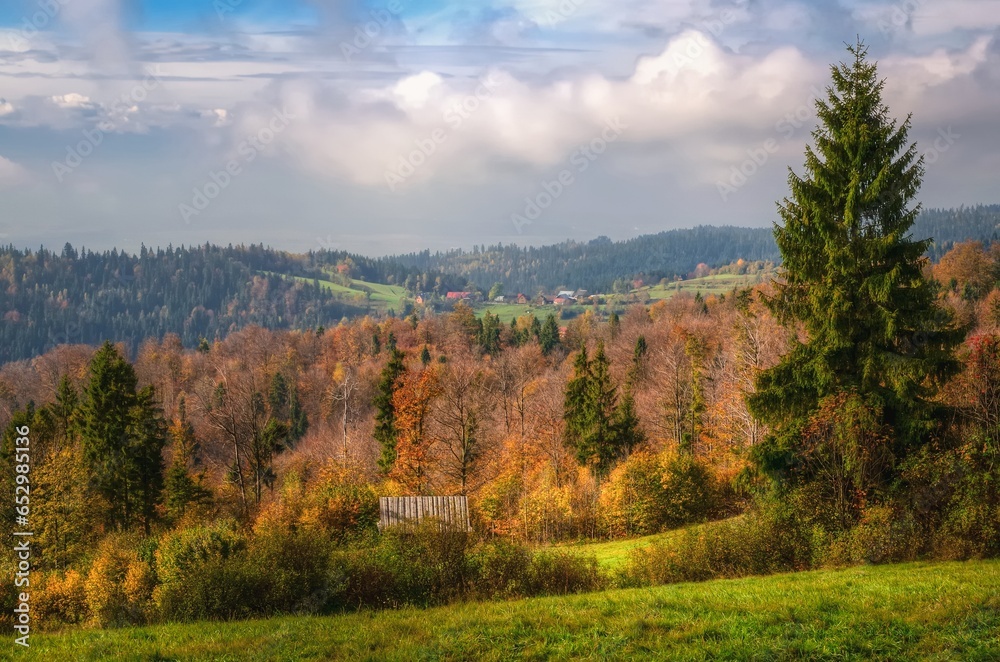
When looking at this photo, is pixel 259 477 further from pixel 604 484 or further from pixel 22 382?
pixel 22 382

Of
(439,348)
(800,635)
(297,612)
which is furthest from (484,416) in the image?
(439,348)

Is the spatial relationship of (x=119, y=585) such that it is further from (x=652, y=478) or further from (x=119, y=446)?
(x=652, y=478)

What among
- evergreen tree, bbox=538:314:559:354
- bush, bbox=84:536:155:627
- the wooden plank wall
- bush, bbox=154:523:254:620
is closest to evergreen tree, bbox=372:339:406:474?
the wooden plank wall

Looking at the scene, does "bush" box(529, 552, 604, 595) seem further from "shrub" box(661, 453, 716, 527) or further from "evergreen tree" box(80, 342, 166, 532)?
"evergreen tree" box(80, 342, 166, 532)

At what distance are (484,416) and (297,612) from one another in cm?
4114

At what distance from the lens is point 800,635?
9938mm

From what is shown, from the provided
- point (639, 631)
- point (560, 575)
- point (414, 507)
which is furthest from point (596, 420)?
point (639, 631)

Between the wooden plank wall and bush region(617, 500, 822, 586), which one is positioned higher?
bush region(617, 500, 822, 586)

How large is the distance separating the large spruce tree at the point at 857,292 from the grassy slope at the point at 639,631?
23.4ft

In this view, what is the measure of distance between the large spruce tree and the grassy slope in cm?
712

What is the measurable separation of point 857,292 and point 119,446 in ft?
125

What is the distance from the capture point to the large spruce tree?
1903 cm

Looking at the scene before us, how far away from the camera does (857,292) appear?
1941cm

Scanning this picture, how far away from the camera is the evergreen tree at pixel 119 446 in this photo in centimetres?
3762
